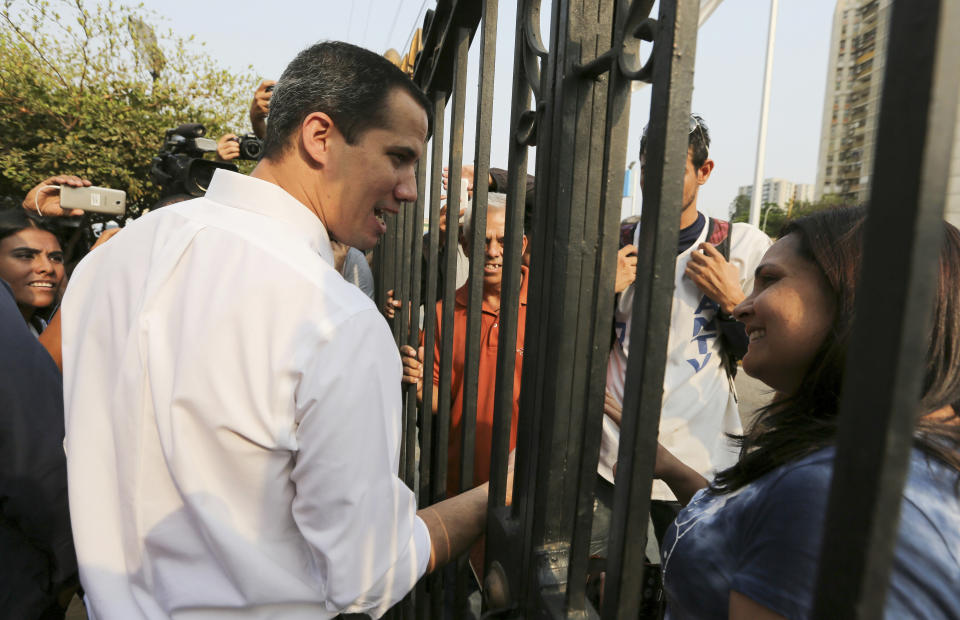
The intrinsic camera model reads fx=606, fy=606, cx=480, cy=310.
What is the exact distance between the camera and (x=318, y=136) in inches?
55.4

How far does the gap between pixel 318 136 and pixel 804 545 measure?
4.05 feet

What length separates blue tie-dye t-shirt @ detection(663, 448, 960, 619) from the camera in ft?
2.48

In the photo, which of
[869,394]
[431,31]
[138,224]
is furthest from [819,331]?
[431,31]

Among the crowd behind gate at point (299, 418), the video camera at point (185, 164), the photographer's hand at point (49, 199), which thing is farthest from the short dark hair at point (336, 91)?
the photographer's hand at point (49, 199)

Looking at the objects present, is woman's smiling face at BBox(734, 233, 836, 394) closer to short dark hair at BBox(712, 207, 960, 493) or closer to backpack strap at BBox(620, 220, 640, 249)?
short dark hair at BBox(712, 207, 960, 493)

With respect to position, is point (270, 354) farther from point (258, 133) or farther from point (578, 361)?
point (258, 133)

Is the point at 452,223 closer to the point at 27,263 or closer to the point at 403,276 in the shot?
the point at 403,276

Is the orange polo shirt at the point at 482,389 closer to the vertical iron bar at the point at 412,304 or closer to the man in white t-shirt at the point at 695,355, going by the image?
the vertical iron bar at the point at 412,304

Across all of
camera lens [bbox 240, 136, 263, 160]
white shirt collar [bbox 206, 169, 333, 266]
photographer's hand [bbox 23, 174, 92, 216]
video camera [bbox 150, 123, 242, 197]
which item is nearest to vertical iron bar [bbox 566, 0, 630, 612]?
white shirt collar [bbox 206, 169, 333, 266]

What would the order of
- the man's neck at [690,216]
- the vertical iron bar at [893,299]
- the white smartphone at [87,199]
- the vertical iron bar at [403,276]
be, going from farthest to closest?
1. the white smartphone at [87,199]
2. the vertical iron bar at [403,276]
3. the man's neck at [690,216]
4. the vertical iron bar at [893,299]

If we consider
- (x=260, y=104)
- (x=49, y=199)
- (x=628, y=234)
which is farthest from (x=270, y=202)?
(x=49, y=199)

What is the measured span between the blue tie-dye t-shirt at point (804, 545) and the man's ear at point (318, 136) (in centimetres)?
112

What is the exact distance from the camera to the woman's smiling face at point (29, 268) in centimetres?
296

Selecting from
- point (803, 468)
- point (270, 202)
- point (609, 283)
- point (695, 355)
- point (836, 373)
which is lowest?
point (695, 355)
